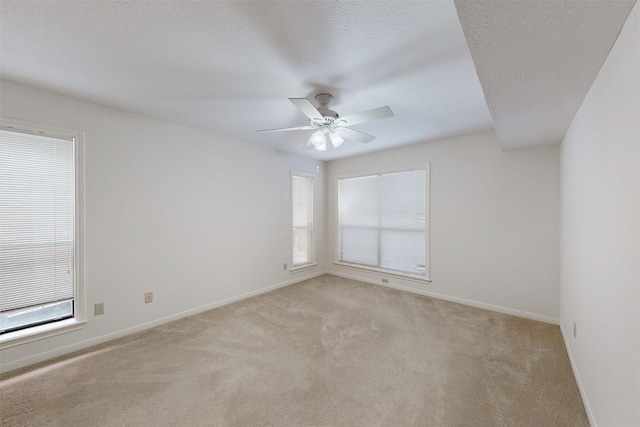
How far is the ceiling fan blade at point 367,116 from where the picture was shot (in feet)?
A: 6.50

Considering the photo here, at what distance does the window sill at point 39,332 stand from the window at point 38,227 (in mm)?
23

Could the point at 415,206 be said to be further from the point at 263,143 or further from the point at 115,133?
the point at 115,133

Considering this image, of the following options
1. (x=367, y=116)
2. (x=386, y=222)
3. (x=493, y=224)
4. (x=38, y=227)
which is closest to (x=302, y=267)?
(x=386, y=222)

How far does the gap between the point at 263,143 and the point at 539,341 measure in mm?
4155

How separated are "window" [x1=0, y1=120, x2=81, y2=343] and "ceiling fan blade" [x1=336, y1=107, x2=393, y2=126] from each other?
256 centimetres

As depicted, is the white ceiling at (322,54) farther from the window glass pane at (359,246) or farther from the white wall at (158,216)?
the window glass pane at (359,246)

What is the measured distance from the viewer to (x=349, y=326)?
9.37 ft

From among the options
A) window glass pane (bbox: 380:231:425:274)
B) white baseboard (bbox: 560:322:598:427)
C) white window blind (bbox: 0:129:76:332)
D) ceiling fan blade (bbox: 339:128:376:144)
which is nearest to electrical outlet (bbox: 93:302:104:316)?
white window blind (bbox: 0:129:76:332)

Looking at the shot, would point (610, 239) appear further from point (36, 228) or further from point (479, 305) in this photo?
point (36, 228)

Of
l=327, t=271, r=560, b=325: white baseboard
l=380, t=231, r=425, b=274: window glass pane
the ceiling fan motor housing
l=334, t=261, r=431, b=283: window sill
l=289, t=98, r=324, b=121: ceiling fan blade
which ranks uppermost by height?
the ceiling fan motor housing

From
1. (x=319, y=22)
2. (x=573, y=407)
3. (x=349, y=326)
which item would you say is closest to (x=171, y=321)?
(x=349, y=326)

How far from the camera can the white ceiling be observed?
1147 mm

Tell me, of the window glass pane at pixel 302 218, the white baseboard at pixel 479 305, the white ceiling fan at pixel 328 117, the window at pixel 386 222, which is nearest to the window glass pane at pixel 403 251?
the window at pixel 386 222

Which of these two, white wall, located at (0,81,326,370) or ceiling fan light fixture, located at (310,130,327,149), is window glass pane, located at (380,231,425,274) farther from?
ceiling fan light fixture, located at (310,130,327,149)
